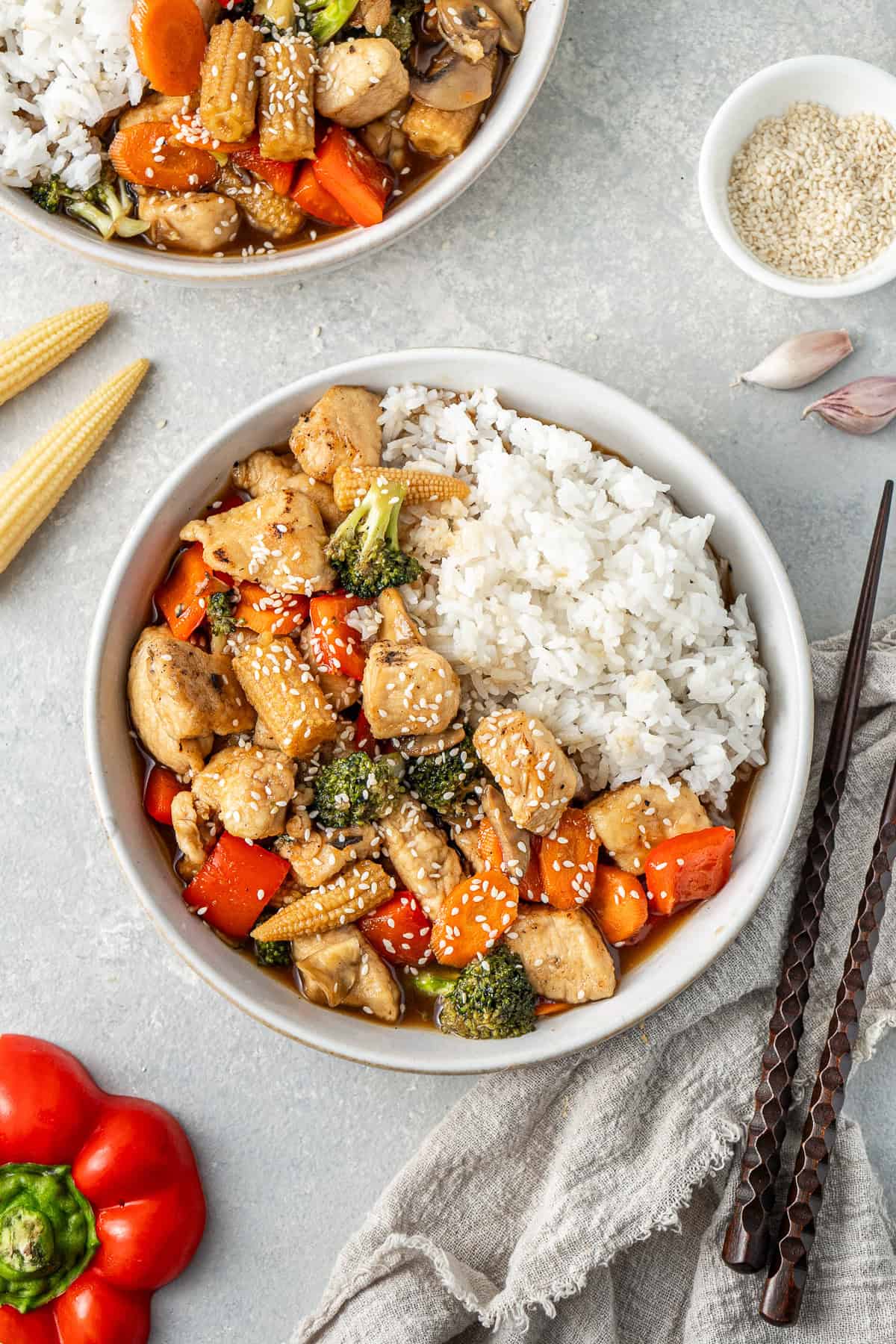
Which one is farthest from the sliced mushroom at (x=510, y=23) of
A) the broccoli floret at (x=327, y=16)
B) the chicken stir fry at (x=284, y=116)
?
the broccoli floret at (x=327, y=16)

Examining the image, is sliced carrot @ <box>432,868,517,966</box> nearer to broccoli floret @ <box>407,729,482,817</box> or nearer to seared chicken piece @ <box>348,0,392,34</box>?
broccoli floret @ <box>407,729,482,817</box>

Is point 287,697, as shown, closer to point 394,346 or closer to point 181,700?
point 181,700

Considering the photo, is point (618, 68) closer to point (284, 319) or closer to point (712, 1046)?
point (284, 319)

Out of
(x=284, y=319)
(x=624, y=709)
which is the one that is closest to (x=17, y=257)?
(x=284, y=319)

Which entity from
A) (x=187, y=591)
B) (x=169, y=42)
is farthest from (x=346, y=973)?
(x=169, y=42)

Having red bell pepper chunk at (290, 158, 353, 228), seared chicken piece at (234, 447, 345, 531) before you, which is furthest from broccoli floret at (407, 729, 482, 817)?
red bell pepper chunk at (290, 158, 353, 228)

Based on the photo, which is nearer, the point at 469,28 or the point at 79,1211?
the point at 469,28
